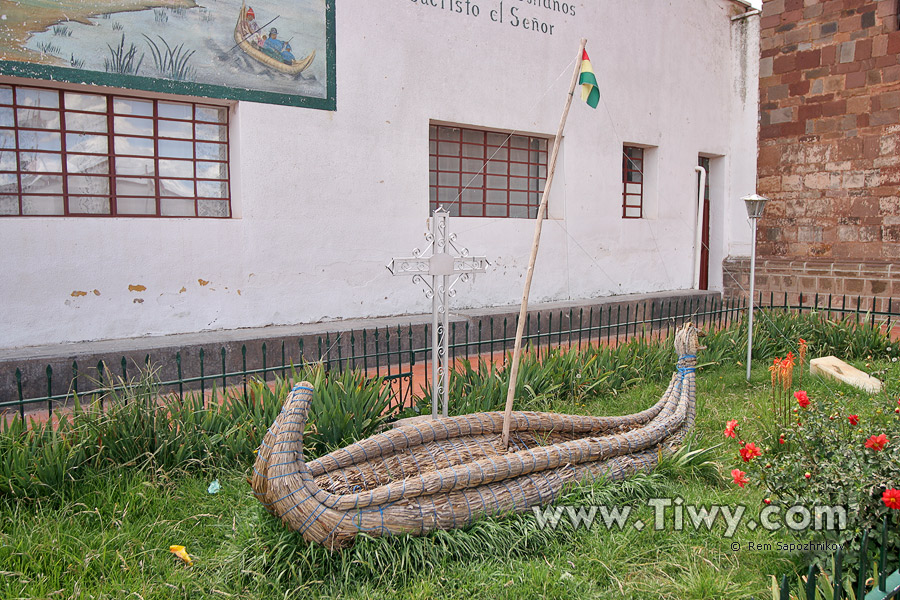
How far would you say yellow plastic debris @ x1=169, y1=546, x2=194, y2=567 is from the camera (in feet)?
10.5

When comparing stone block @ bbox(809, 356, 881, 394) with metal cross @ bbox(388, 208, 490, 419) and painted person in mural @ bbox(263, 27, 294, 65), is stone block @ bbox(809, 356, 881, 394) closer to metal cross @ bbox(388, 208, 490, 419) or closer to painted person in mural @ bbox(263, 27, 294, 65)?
metal cross @ bbox(388, 208, 490, 419)

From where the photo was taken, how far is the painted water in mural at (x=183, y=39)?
20.6ft

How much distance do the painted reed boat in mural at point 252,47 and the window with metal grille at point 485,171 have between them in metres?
2.35

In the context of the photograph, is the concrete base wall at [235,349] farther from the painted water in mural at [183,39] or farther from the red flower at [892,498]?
the red flower at [892,498]

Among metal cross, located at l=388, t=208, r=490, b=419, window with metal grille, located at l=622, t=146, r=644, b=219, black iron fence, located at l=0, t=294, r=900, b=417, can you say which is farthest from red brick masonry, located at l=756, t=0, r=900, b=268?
metal cross, located at l=388, t=208, r=490, b=419

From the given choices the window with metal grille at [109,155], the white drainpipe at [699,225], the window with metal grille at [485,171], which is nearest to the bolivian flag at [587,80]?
the window with metal grille at [109,155]

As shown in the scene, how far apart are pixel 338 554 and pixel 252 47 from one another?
20.4ft

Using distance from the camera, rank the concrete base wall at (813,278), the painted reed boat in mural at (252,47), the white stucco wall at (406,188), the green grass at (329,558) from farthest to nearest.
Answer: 1. the concrete base wall at (813,278)
2. the painted reed boat in mural at (252,47)
3. the white stucco wall at (406,188)
4. the green grass at (329,558)

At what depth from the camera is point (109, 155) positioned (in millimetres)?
7000

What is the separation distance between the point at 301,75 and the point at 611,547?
6.54 meters

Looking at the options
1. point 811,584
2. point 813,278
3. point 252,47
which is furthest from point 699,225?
point 811,584

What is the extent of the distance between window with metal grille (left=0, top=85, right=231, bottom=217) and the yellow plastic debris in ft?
16.1

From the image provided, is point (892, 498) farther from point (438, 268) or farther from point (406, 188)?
point (406, 188)

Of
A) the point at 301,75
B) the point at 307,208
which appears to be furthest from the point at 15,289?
the point at 301,75
